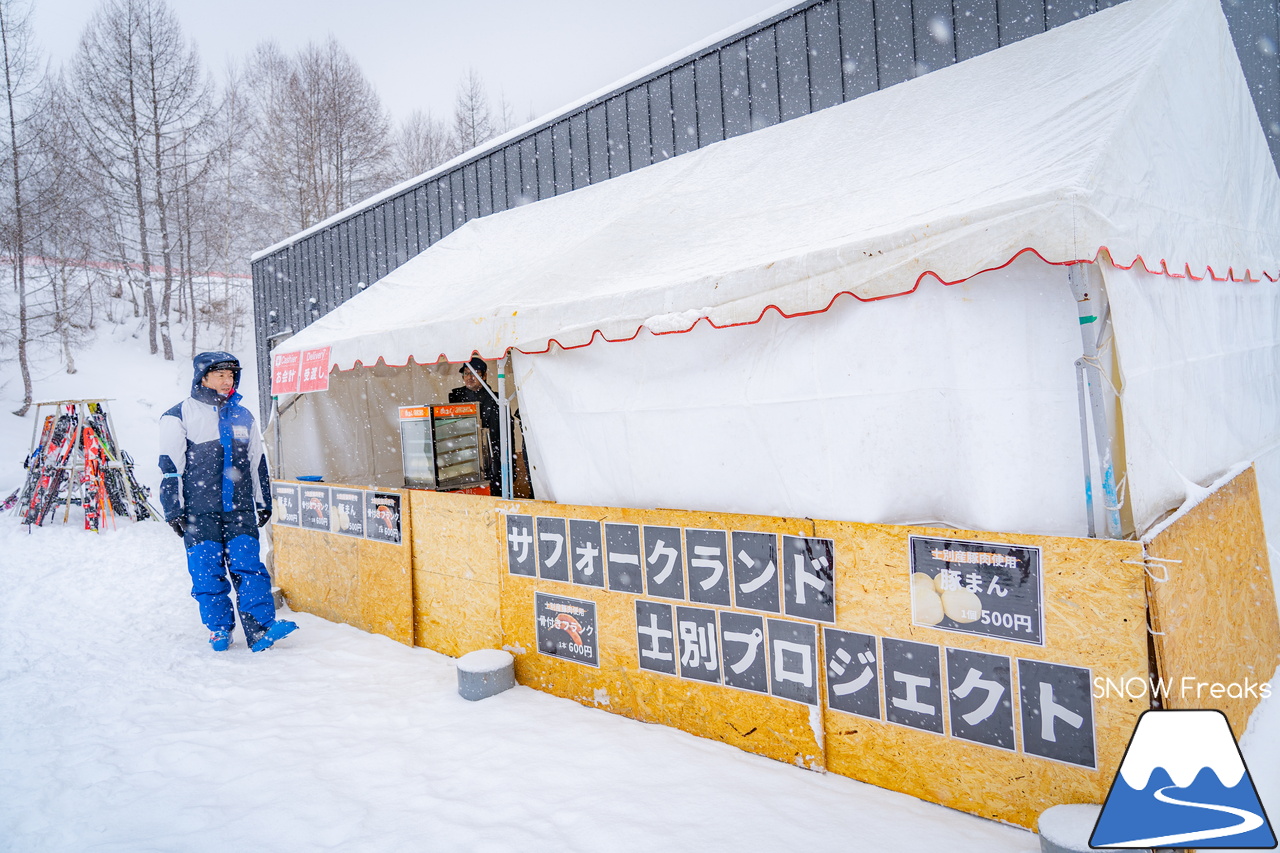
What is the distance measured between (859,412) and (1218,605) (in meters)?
1.66

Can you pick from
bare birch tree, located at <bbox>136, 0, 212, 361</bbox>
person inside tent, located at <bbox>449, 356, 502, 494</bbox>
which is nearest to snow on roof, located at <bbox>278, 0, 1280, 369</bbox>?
person inside tent, located at <bbox>449, 356, 502, 494</bbox>

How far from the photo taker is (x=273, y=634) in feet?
A: 16.4

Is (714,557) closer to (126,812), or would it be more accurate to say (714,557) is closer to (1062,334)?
(1062,334)

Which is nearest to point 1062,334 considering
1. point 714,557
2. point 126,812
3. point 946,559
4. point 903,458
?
point 903,458

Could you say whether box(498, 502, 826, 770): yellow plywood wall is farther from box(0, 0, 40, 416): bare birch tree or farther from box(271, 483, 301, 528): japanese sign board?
box(0, 0, 40, 416): bare birch tree

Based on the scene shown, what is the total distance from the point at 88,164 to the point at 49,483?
14517 millimetres

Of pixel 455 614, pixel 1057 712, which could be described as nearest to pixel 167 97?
pixel 455 614

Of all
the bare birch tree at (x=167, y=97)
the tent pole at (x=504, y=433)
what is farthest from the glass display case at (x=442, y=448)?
the bare birch tree at (x=167, y=97)

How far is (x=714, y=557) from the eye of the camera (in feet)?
10.9

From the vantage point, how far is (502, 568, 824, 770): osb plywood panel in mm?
3117

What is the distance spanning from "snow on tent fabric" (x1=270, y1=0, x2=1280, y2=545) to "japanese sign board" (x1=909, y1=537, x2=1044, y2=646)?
7.1 inches

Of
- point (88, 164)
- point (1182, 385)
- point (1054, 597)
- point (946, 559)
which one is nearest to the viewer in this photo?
point (1054, 597)

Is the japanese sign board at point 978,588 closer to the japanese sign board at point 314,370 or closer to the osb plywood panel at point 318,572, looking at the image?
the osb plywood panel at point 318,572

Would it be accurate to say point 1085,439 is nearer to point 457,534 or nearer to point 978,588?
point 978,588
